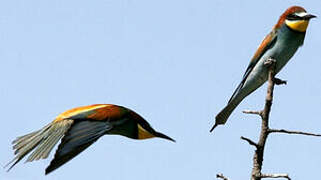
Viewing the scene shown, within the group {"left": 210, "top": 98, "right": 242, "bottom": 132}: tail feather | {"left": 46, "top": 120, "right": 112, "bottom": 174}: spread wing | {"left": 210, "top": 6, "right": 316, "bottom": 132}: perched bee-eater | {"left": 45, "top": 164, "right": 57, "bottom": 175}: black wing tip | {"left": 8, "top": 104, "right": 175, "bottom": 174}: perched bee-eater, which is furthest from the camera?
{"left": 210, "top": 6, "right": 316, "bottom": 132}: perched bee-eater

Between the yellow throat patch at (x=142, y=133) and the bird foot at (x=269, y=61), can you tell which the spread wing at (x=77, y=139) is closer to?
the yellow throat patch at (x=142, y=133)

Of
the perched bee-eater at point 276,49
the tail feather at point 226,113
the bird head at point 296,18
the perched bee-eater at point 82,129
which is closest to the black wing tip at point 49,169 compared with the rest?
the perched bee-eater at point 82,129

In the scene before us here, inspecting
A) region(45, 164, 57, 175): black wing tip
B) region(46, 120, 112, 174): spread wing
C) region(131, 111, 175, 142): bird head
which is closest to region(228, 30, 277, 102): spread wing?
region(131, 111, 175, 142): bird head

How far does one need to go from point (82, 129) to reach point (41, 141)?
41cm

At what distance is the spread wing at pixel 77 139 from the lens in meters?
3.44

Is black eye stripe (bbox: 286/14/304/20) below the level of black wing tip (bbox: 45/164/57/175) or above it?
above

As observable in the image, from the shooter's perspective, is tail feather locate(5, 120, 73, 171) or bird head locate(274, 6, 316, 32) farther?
bird head locate(274, 6, 316, 32)

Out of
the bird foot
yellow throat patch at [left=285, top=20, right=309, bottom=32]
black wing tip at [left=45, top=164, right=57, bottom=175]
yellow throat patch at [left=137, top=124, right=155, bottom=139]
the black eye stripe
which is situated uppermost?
the black eye stripe

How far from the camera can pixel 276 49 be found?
16.8ft

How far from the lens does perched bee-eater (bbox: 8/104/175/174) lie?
3897 mm

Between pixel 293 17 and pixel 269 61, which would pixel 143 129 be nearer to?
pixel 269 61

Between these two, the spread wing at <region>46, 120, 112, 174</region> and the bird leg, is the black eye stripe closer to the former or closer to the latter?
the bird leg

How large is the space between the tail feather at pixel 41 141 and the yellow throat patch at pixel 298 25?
200cm

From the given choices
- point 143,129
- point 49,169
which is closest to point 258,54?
point 143,129
